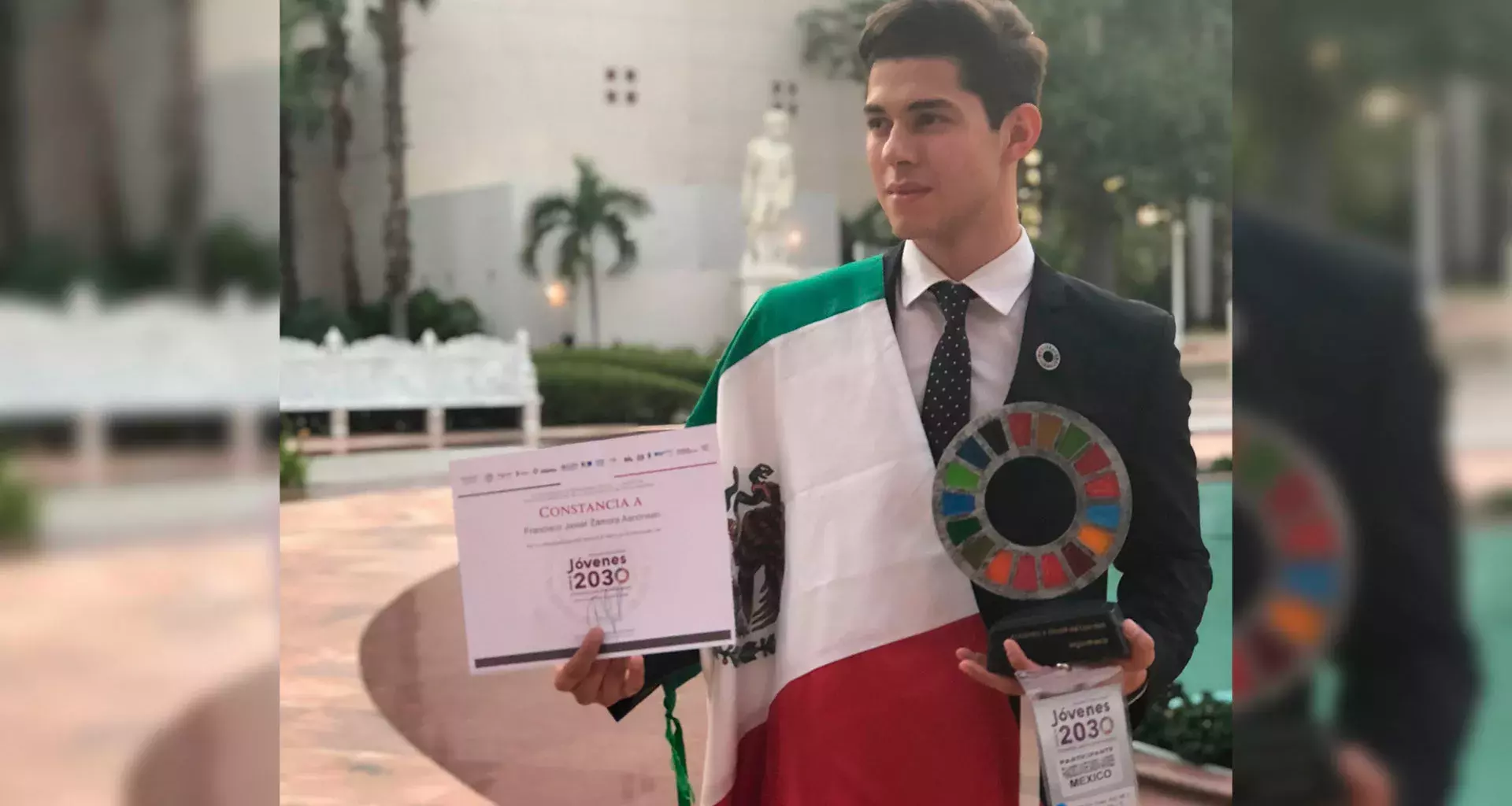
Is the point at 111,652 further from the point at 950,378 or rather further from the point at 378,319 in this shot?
the point at 950,378

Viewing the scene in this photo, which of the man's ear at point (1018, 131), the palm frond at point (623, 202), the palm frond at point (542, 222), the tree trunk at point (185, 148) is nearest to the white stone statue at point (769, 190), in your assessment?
the palm frond at point (623, 202)

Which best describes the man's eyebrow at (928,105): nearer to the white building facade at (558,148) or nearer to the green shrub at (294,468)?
the white building facade at (558,148)

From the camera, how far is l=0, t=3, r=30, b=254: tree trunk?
1.31 meters

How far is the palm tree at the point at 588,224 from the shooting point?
2084 millimetres

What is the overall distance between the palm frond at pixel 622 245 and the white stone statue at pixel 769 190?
0.24 metres

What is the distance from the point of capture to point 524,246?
7.03ft

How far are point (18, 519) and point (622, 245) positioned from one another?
3.61 feet

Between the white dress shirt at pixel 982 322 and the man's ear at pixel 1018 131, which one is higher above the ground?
the man's ear at pixel 1018 131

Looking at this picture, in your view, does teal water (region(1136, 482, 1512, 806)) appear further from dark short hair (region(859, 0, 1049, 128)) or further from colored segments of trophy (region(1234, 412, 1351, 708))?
dark short hair (region(859, 0, 1049, 128))

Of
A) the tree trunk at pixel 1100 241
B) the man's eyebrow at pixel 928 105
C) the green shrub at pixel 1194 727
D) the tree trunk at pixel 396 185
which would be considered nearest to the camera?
the man's eyebrow at pixel 928 105

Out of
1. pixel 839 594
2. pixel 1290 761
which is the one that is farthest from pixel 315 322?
pixel 1290 761

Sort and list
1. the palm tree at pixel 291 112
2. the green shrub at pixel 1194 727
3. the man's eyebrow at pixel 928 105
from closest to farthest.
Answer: the man's eyebrow at pixel 928 105 → the palm tree at pixel 291 112 → the green shrub at pixel 1194 727

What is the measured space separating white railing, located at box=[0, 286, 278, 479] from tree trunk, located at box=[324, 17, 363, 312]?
76 cm
